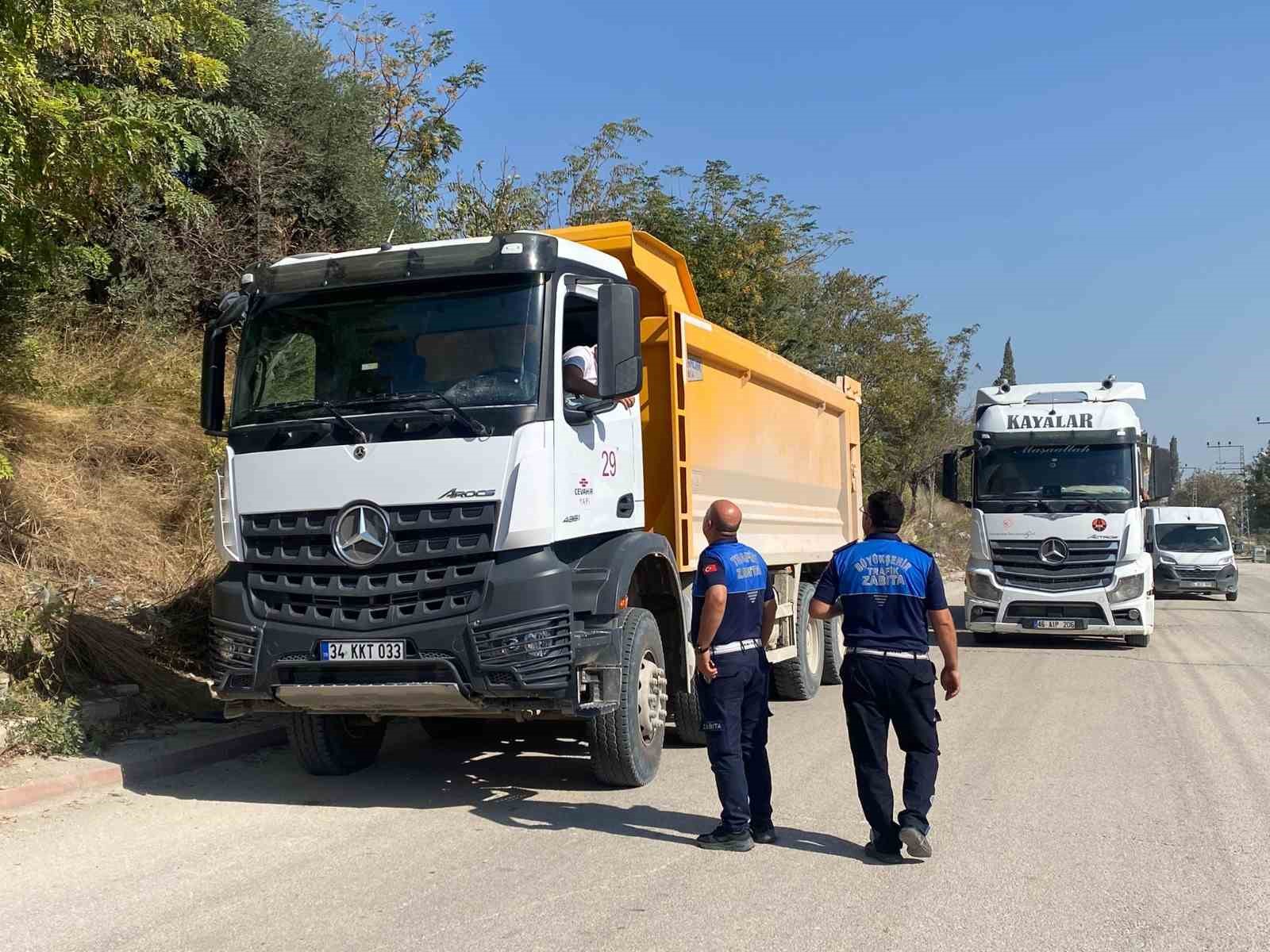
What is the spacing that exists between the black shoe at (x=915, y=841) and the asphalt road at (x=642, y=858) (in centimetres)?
7

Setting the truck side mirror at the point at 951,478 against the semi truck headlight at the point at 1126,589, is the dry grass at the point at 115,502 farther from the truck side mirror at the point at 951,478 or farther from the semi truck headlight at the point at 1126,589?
the semi truck headlight at the point at 1126,589

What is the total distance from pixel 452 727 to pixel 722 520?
392 centimetres

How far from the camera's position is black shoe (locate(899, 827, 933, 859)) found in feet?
17.6

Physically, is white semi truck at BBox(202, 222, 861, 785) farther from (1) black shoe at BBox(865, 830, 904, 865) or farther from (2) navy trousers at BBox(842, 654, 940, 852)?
(1) black shoe at BBox(865, 830, 904, 865)

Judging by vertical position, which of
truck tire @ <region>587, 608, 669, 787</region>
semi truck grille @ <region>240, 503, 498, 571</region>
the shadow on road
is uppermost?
semi truck grille @ <region>240, 503, 498, 571</region>

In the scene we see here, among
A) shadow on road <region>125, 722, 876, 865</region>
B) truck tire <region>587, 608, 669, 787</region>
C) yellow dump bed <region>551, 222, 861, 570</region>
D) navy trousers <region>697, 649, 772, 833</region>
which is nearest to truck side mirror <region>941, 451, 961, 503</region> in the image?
yellow dump bed <region>551, 222, 861, 570</region>

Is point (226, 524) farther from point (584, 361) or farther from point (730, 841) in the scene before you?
point (730, 841)

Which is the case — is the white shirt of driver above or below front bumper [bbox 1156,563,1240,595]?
above

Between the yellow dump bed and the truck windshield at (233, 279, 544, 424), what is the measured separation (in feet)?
4.91

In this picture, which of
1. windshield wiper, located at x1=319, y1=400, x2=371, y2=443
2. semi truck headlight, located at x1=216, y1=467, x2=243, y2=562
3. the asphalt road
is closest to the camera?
the asphalt road

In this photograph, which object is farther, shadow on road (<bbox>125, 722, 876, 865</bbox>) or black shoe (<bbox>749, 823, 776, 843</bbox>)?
shadow on road (<bbox>125, 722, 876, 865</bbox>)

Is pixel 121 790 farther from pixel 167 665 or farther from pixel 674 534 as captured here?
pixel 674 534

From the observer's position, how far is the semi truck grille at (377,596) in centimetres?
609

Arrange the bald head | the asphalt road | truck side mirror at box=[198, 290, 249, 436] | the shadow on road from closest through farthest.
A: the asphalt road < the bald head < the shadow on road < truck side mirror at box=[198, 290, 249, 436]
